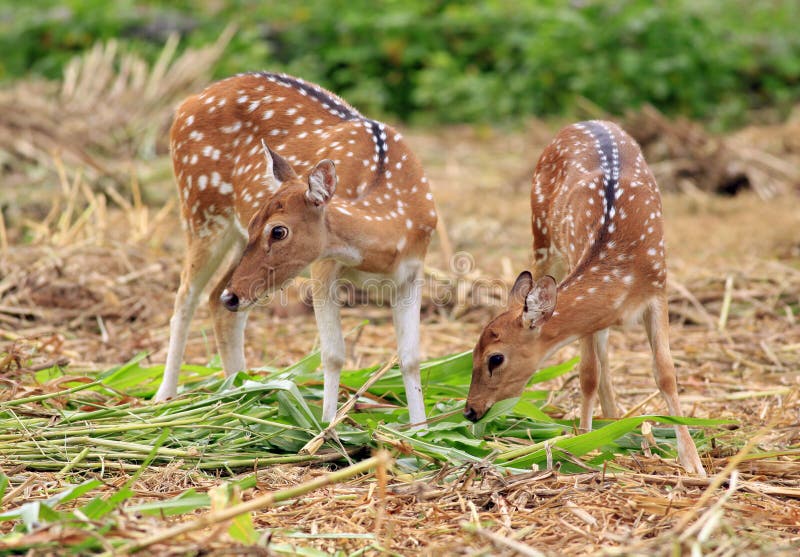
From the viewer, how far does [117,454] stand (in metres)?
4.45

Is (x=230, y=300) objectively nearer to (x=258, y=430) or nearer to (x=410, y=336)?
(x=258, y=430)

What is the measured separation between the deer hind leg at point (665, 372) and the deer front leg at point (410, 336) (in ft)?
3.67

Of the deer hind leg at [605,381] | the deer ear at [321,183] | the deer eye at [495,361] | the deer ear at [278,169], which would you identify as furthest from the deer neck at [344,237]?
the deer hind leg at [605,381]

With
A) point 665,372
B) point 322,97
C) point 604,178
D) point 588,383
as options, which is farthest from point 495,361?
point 322,97

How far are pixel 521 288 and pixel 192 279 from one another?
6.51 feet

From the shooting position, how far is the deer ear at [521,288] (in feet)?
16.1

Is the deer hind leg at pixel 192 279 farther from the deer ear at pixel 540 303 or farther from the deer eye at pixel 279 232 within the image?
the deer ear at pixel 540 303

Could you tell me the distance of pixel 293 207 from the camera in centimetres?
475

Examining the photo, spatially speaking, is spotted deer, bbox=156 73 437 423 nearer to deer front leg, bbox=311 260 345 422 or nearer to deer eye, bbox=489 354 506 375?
deer front leg, bbox=311 260 345 422

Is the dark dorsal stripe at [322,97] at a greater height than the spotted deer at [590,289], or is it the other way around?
the dark dorsal stripe at [322,97]

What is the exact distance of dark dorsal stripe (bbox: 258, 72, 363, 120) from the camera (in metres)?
5.79

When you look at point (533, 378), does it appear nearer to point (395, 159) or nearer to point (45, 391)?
point (395, 159)

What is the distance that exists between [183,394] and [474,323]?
2.71 m

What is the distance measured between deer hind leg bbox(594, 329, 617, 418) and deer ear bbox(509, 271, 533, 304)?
697mm
